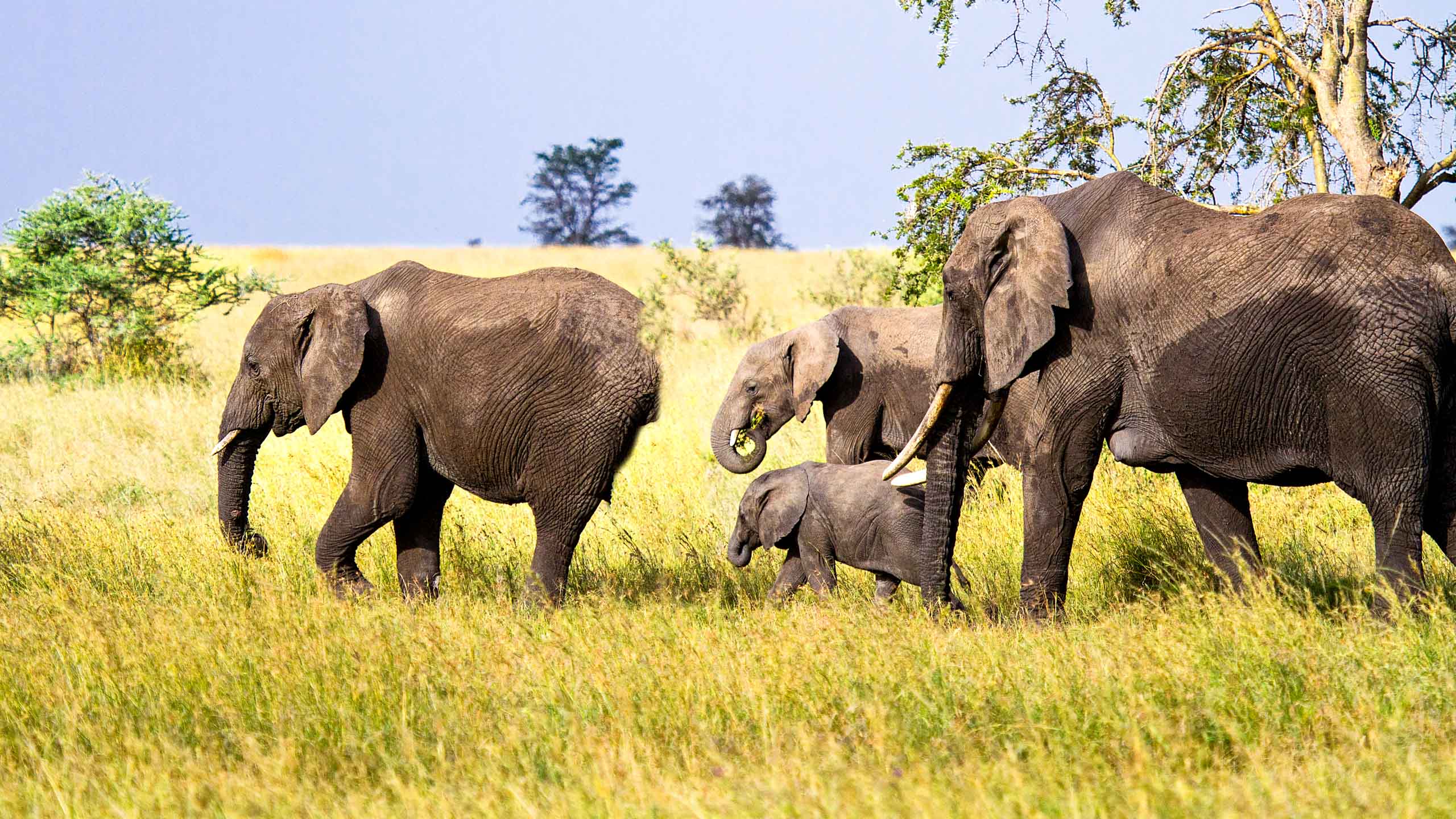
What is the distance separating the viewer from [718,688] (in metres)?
5.21

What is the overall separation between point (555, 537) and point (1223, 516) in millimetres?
3328

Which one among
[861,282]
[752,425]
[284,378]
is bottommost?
[752,425]

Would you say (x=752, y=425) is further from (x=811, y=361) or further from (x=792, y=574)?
(x=792, y=574)

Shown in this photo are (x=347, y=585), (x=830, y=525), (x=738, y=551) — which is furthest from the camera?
(x=738, y=551)

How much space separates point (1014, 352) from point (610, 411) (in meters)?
2.13

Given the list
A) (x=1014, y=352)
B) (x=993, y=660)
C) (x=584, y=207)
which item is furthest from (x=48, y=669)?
(x=584, y=207)

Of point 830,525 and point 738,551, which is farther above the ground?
point 830,525

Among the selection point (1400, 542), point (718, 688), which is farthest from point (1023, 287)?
point (718, 688)

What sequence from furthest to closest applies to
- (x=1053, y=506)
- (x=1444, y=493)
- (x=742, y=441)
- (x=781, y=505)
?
(x=742, y=441)
(x=781, y=505)
(x=1053, y=506)
(x=1444, y=493)

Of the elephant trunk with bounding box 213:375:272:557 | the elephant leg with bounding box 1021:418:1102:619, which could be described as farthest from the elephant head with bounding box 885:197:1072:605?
the elephant trunk with bounding box 213:375:272:557

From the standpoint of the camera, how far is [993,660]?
17.3ft

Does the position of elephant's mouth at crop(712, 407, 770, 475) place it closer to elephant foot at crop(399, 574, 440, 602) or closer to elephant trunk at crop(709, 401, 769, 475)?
elephant trunk at crop(709, 401, 769, 475)

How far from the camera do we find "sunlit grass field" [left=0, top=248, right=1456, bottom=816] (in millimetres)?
4000

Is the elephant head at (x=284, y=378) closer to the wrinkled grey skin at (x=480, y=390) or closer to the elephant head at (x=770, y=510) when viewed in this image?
the wrinkled grey skin at (x=480, y=390)
